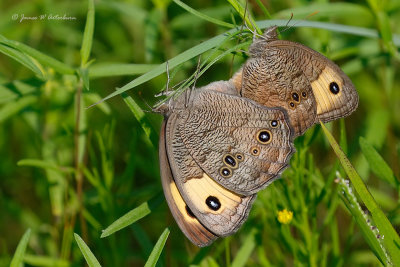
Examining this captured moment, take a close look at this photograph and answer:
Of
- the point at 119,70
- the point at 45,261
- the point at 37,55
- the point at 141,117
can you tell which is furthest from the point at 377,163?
the point at 45,261

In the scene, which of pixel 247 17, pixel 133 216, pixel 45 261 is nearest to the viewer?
pixel 133 216

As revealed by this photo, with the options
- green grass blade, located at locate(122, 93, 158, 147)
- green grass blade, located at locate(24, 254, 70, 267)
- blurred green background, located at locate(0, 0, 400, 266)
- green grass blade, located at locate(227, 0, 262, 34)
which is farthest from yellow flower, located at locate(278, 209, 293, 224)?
green grass blade, located at locate(24, 254, 70, 267)

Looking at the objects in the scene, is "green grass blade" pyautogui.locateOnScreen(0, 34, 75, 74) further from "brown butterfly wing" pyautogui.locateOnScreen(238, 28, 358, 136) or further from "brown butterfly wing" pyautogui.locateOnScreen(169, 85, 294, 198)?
"brown butterfly wing" pyautogui.locateOnScreen(238, 28, 358, 136)

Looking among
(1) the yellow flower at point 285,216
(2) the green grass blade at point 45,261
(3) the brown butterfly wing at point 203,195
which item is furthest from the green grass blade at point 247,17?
(2) the green grass blade at point 45,261

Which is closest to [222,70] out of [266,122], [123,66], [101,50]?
[101,50]

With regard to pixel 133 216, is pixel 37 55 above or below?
above

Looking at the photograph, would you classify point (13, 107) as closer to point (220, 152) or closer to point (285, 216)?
point (220, 152)

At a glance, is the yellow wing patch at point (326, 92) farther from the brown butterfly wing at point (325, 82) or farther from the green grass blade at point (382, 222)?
the green grass blade at point (382, 222)
